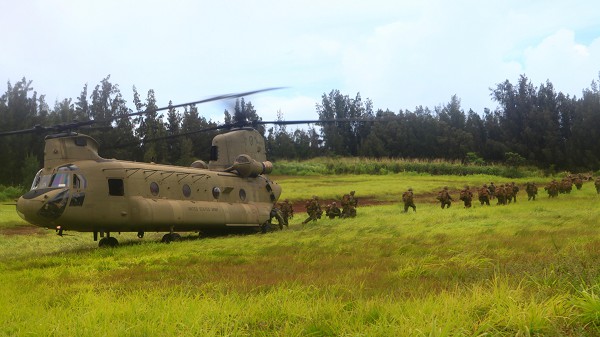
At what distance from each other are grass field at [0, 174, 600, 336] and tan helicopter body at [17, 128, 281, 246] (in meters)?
2.56

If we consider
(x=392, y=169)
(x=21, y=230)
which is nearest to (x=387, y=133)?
(x=392, y=169)

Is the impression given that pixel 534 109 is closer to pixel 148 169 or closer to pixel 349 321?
pixel 148 169

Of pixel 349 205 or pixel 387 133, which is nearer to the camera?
pixel 349 205

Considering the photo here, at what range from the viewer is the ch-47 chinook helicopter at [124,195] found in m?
16.6

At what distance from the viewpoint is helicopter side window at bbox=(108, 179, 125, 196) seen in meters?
17.6

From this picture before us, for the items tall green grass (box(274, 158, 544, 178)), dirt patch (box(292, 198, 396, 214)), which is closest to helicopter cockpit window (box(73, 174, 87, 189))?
dirt patch (box(292, 198, 396, 214))

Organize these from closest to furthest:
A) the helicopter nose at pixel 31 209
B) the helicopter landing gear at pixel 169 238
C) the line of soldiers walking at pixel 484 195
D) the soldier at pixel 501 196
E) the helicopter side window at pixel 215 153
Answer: the helicopter nose at pixel 31 209 < the helicopter landing gear at pixel 169 238 < the helicopter side window at pixel 215 153 < the line of soldiers walking at pixel 484 195 < the soldier at pixel 501 196

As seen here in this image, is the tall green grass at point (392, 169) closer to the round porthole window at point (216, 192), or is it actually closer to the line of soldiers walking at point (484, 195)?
the line of soldiers walking at point (484, 195)

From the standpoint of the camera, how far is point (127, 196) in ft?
58.4

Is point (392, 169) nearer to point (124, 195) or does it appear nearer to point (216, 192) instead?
point (216, 192)

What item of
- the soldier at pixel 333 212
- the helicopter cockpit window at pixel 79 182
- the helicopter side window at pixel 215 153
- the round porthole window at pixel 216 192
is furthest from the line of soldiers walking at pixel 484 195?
the helicopter cockpit window at pixel 79 182

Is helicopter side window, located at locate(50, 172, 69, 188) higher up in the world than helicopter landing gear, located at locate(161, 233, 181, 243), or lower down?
higher up

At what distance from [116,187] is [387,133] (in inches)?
2783

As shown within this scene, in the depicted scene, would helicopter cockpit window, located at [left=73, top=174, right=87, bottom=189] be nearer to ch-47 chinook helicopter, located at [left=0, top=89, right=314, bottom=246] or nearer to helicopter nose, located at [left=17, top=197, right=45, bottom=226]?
ch-47 chinook helicopter, located at [left=0, top=89, right=314, bottom=246]
